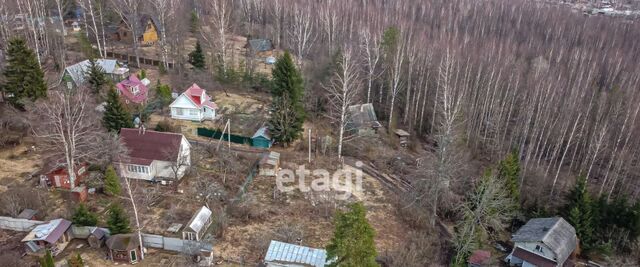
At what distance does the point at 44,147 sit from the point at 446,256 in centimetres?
2695

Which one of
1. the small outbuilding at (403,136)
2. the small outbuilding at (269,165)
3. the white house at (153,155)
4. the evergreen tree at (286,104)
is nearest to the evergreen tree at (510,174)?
the small outbuilding at (403,136)

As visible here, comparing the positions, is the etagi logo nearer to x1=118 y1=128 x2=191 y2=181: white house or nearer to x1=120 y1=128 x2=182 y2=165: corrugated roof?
x1=118 y1=128 x2=191 y2=181: white house

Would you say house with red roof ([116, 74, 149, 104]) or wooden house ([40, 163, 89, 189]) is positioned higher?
house with red roof ([116, 74, 149, 104])

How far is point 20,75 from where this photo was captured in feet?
107

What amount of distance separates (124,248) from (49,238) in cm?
372

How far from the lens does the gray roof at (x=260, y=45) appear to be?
5719 cm

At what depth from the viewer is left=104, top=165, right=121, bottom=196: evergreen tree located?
25.7 metres

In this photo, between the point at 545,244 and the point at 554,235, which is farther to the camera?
the point at 554,235

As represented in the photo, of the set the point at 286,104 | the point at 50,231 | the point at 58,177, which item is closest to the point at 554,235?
the point at 286,104

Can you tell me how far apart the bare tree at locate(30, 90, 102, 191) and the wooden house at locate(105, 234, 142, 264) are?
676cm

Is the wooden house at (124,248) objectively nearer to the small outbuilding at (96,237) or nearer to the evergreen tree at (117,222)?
the evergreen tree at (117,222)

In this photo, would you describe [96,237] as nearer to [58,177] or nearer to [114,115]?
[58,177]

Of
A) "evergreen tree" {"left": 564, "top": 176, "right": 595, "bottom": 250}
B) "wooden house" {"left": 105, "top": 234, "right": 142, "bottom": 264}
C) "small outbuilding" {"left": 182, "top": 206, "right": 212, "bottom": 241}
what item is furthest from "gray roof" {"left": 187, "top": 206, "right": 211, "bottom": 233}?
"evergreen tree" {"left": 564, "top": 176, "right": 595, "bottom": 250}

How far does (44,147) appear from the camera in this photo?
31.1 meters
